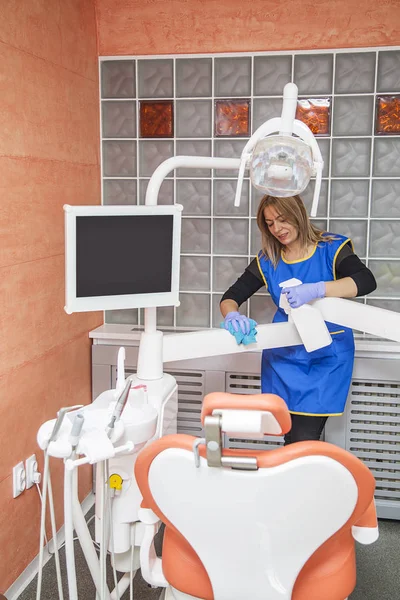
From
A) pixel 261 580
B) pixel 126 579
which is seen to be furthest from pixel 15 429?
pixel 261 580

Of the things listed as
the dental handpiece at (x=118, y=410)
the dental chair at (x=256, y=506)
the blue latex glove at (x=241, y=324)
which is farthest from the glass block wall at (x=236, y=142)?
the dental chair at (x=256, y=506)

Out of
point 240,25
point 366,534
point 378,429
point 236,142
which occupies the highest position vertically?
point 240,25

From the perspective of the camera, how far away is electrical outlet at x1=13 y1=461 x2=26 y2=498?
2162 mm

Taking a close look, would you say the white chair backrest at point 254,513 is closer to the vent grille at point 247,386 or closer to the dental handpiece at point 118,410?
the dental handpiece at point 118,410

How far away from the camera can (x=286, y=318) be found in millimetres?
2312

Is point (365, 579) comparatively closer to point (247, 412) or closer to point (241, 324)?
point (241, 324)

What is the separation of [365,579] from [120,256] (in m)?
1.58

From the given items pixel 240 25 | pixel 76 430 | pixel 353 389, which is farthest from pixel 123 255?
pixel 240 25

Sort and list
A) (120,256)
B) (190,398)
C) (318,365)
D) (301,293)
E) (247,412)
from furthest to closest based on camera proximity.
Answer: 1. (190,398)
2. (318,365)
3. (301,293)
4. (120,256)
5. (247,412)

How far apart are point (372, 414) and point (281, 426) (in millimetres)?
1607

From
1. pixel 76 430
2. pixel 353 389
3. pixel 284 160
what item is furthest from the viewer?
pixel 353 389

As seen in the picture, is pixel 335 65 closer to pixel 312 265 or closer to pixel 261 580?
pixel 312 265

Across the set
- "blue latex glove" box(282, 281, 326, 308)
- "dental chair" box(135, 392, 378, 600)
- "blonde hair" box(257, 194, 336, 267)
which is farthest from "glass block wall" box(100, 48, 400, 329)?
"dental chair" box(135, 392, 378, 600)

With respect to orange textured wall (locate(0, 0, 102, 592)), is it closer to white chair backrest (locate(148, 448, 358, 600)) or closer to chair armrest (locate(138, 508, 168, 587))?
chair armrest (locate(138, 508, 168, 587))
